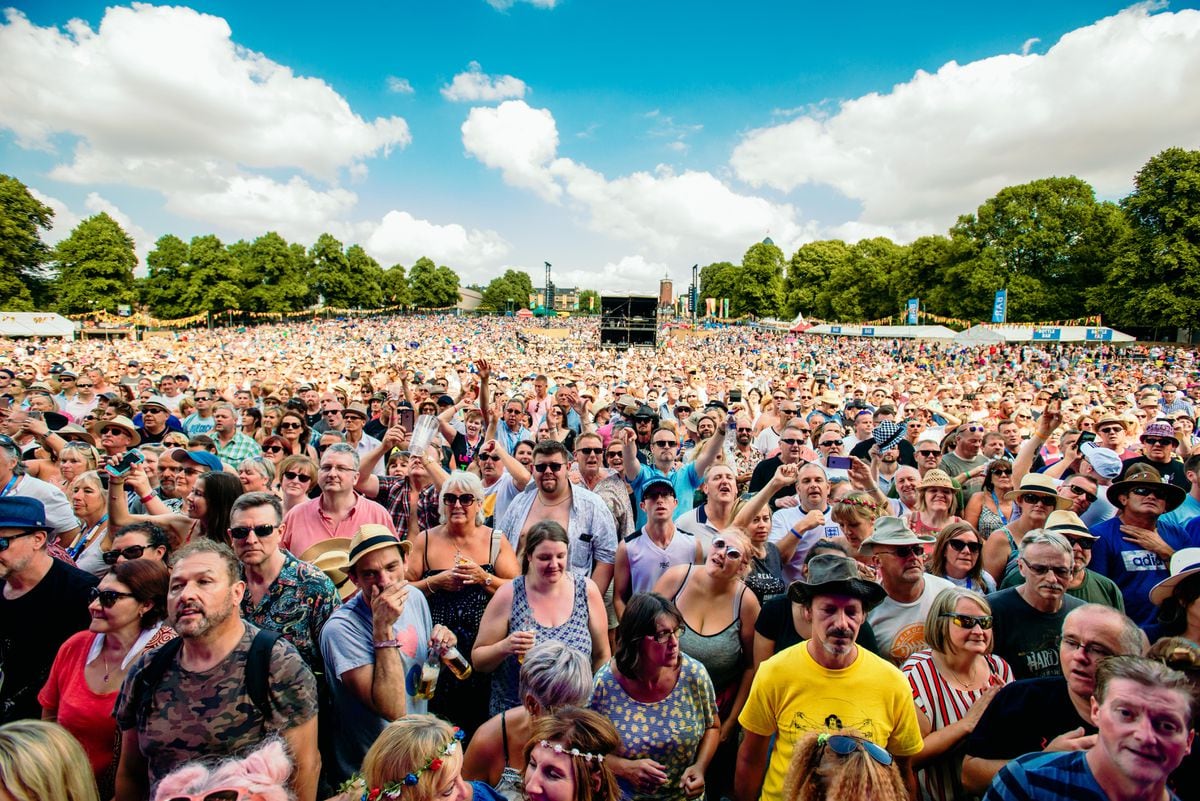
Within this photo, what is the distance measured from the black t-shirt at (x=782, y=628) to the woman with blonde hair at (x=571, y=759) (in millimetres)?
1094

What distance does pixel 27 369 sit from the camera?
12625mm

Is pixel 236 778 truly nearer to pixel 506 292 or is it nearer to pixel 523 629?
pixel 523 629

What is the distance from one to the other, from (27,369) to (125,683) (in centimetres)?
1504

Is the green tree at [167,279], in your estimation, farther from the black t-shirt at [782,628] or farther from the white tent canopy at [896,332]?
the black t-shirt at [782,628]

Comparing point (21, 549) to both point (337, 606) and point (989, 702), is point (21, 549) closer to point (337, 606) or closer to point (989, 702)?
point (337, 606)

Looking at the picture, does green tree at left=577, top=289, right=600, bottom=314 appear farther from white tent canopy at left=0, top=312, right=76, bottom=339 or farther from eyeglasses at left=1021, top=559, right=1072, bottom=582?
eyeglasses at left=1021, top=559, right=1072, bottom=582

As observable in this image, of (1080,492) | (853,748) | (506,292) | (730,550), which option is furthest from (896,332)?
(506,292)

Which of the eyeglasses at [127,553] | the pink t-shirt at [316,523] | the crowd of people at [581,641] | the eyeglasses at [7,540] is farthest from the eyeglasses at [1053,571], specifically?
the eyeglasses at [7,540]

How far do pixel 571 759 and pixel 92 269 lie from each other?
68.1m

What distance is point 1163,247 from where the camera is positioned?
31.2m

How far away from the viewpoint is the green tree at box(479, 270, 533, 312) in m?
123

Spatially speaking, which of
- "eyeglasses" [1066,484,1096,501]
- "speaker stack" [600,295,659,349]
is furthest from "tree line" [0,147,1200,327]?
"eyeglasses" [1066,484,1096,501]

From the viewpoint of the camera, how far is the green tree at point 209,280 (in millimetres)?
56812

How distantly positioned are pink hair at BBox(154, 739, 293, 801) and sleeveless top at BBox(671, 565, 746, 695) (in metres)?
1.72
